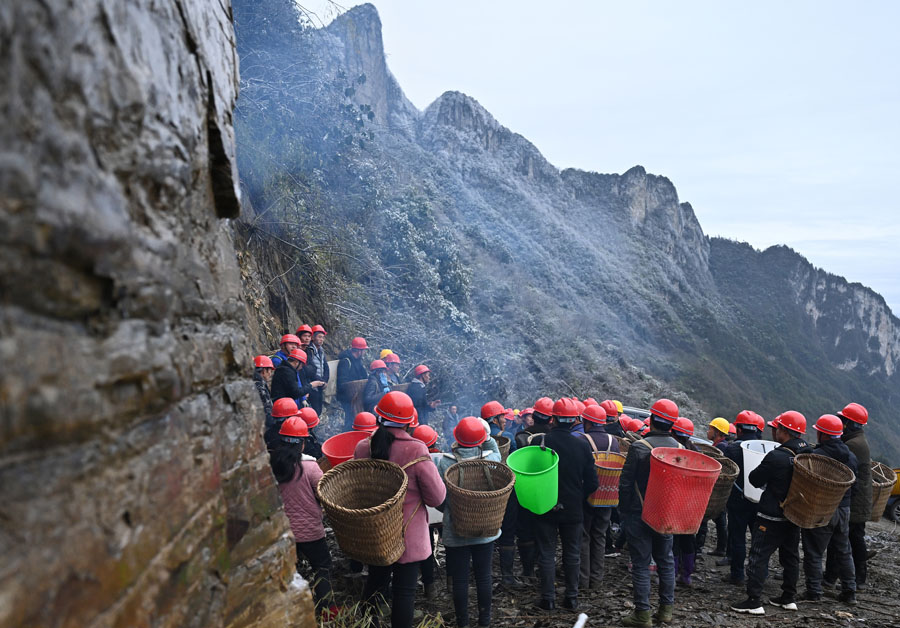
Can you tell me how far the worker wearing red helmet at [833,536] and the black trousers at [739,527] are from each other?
1.86 ft

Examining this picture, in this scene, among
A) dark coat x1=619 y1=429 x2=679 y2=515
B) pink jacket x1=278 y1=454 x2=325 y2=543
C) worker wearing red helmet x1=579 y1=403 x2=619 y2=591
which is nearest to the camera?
pink jacket x1=278 y1=454 x2=325 y2=543

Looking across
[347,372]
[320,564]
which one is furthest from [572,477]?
[347,372]

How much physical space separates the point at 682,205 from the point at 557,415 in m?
47.4

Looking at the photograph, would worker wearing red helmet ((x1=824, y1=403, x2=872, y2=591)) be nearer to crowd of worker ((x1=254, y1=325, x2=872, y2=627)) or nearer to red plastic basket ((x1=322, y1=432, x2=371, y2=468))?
crowd of worker ((x1=254, y1=325, x2=872, y2=627))

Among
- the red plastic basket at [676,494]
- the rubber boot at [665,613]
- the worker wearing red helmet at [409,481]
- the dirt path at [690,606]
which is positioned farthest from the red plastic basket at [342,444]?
the rubber boot at [665,613]

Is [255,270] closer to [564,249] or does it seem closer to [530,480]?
[530,480]

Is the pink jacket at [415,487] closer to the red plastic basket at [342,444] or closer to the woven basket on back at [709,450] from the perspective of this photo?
the red plastic basket at [342,444]

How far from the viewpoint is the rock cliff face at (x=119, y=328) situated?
101 centimetres

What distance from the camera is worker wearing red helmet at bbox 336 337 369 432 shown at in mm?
7828

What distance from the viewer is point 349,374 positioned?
25.9 feet

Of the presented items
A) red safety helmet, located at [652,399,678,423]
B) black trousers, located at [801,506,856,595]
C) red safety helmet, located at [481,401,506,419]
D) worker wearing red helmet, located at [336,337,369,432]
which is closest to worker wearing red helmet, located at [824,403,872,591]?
black trousers, located at [801,506,856,595]

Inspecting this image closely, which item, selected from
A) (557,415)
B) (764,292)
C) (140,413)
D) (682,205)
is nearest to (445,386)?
(557,415)

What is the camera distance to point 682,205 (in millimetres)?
46344

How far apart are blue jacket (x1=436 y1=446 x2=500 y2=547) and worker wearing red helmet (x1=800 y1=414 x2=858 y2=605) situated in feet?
10.5
